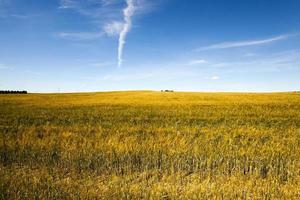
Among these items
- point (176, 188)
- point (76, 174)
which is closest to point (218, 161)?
point (176, 188)

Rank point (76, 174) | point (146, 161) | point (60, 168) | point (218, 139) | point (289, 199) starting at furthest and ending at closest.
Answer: point (218, 139) < point (146, 161) < point (60, 168) < point (76, 174) < point (289, 199)

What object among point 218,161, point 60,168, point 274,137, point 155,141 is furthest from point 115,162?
point 274,137

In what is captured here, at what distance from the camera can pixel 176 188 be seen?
21.1ft

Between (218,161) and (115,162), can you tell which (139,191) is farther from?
(218,161)

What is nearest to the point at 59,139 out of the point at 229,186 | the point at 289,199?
the point at 229,186

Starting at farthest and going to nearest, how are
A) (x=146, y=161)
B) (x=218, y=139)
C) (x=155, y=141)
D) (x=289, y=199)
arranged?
(x=218, y=139) < (x=155, y=141) < (x=146, y=161) < (x=289, y=199)

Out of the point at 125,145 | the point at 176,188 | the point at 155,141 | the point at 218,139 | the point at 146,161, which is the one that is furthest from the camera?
the point at 218,139

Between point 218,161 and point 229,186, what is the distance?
1871 mm

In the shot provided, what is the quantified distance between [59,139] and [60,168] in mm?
3100

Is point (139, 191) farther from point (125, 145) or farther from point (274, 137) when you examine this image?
point (274, 137)

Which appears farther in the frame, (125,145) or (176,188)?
(125,145)

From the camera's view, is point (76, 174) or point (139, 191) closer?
point (139, 191)

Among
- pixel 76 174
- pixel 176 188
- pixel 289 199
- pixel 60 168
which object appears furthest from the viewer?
pixel 60 168

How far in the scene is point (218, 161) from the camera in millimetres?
8391
